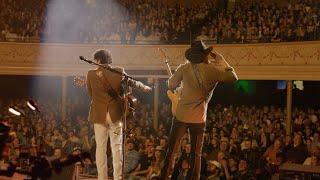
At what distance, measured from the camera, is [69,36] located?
736 inches


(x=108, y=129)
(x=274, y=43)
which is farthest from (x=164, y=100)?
(x=108, y=129)

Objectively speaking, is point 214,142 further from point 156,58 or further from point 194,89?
point 156,58

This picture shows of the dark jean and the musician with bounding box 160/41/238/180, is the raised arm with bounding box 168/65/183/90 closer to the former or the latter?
the musician with bounding box 160/41/238/180

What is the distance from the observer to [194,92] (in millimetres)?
5668

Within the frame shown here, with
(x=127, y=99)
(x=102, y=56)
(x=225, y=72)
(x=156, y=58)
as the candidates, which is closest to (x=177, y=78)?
(x=225, y=72)

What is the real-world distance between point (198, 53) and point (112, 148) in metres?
1.59

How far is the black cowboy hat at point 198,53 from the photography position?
5598 millimetres

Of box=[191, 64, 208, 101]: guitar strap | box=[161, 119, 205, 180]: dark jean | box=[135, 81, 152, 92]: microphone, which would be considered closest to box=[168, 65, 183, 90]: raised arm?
box=[191, 64, 208, 101]: guitar strap

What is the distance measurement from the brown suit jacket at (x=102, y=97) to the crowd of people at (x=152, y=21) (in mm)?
10352

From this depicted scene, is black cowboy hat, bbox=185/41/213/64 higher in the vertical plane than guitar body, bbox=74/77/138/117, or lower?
higher

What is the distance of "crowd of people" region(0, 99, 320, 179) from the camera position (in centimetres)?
972

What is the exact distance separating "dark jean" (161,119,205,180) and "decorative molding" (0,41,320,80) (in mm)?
10473

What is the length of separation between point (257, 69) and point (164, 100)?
497 cm

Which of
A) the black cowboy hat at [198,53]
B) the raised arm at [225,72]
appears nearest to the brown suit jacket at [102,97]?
the black cowboy hat at [198,53]
